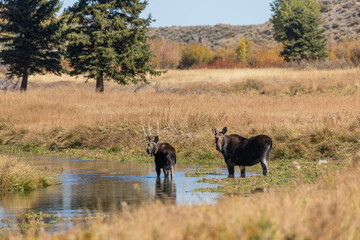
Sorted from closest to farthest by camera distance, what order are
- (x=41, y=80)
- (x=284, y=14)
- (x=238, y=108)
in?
(x=238, y=108) < (x=41, y=80) < (x=284, y=14)

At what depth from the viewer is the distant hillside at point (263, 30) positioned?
10162 cm

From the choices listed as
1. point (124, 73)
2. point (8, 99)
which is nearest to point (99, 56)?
point (124, 73)

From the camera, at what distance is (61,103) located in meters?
36.1

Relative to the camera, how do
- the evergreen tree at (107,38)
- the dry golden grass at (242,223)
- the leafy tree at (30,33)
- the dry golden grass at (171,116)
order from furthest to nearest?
1. the leafy tree at (30,33)
2. the evergreen tree at (107,38)
3. the dry golden grass at (171,116)
4. the dry golden grass at (242,223)

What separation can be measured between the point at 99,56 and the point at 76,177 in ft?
104

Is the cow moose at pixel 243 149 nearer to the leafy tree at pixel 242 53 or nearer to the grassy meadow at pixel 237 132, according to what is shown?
the grassy meadow at pixel 237 132

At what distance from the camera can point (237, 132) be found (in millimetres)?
24391

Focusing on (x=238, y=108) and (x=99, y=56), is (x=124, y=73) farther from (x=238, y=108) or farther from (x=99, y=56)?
(x=238, y=108)

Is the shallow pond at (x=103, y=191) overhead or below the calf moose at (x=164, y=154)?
below

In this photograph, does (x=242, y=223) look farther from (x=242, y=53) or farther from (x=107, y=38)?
(x=242, y=53)

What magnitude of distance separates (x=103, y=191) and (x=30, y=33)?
132 ft

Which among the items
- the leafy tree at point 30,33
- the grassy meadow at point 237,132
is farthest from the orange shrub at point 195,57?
the leafy tree at point 30,33

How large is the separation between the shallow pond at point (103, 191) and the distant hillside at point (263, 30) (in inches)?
2969

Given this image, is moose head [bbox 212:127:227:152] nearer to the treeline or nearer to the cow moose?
the cow moose
